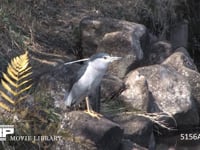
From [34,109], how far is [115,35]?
312 cm

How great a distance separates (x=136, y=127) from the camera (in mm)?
6750

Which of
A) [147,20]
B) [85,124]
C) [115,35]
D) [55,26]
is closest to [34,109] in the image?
[85,124]

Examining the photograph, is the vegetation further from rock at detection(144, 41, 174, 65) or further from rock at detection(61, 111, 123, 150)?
rock at detection(144, 41, 174, 65)

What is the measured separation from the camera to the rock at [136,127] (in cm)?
671

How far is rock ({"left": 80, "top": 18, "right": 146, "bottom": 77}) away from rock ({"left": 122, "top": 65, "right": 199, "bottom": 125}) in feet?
1.06

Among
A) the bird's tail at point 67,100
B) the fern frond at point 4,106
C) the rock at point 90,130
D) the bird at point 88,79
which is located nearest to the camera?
the fern frond at point 4,106

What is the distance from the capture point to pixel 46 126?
5.75 metres

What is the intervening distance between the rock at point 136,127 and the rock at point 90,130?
2.87 ft

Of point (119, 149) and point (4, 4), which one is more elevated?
point (4, 4)

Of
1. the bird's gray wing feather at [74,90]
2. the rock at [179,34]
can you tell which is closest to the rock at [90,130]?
the bird's gray wing feather at [74,90]

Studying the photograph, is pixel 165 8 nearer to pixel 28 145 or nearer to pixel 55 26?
pixel 55 26

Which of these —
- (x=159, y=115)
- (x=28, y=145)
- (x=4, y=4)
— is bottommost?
(x=159, y=115)

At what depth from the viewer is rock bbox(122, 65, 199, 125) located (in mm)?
8203

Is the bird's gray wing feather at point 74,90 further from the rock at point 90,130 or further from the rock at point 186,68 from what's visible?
the rock at point 186,68
